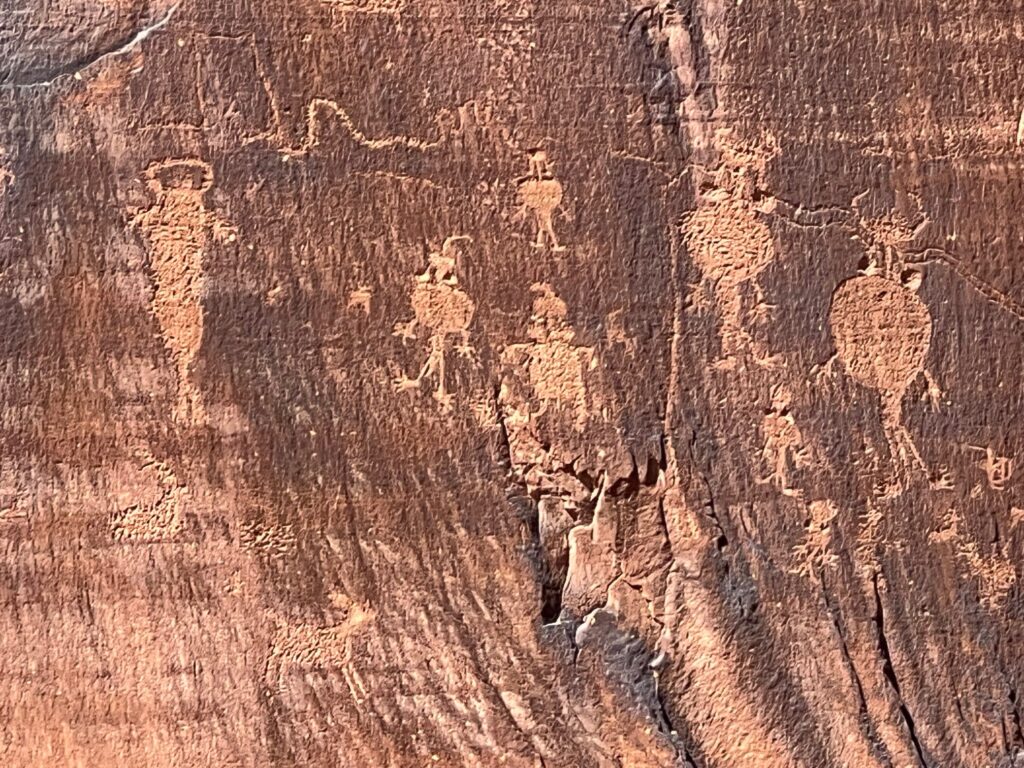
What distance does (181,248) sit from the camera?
0.97 m

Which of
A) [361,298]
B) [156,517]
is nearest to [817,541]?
[361,298]

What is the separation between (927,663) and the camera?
1.00 m

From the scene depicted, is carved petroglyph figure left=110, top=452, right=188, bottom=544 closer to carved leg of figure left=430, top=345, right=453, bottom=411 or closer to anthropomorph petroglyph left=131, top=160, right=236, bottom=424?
anthropomorph petroglyph left=131, top=160, right=236, bottom=424

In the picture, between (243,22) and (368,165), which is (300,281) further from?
(243,22)

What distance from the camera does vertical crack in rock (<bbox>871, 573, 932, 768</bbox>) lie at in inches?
39.3

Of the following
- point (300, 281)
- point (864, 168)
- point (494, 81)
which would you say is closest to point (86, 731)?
point (300, 281)

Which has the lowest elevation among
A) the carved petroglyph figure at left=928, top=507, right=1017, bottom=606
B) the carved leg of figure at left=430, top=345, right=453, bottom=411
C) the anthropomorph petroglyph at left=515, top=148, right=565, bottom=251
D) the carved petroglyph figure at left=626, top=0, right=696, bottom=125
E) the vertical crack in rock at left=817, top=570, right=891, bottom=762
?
the vertical crack in rock at left=817, top=570, right=891, bottom=762

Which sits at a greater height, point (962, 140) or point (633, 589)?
point (962, 140)

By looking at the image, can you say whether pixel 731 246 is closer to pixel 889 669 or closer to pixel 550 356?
pixel 550 356

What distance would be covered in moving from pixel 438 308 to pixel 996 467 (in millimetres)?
593

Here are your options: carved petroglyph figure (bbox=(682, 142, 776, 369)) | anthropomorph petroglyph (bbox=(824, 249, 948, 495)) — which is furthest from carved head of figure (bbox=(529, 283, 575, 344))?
anthropomorph petroglyph (bbox=(824, 249, 948, 495))

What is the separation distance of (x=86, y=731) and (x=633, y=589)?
577 millimetres

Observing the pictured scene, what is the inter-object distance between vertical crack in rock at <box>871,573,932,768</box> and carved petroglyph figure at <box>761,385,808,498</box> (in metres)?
0.14

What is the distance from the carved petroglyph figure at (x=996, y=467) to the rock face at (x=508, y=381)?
0.05ft
